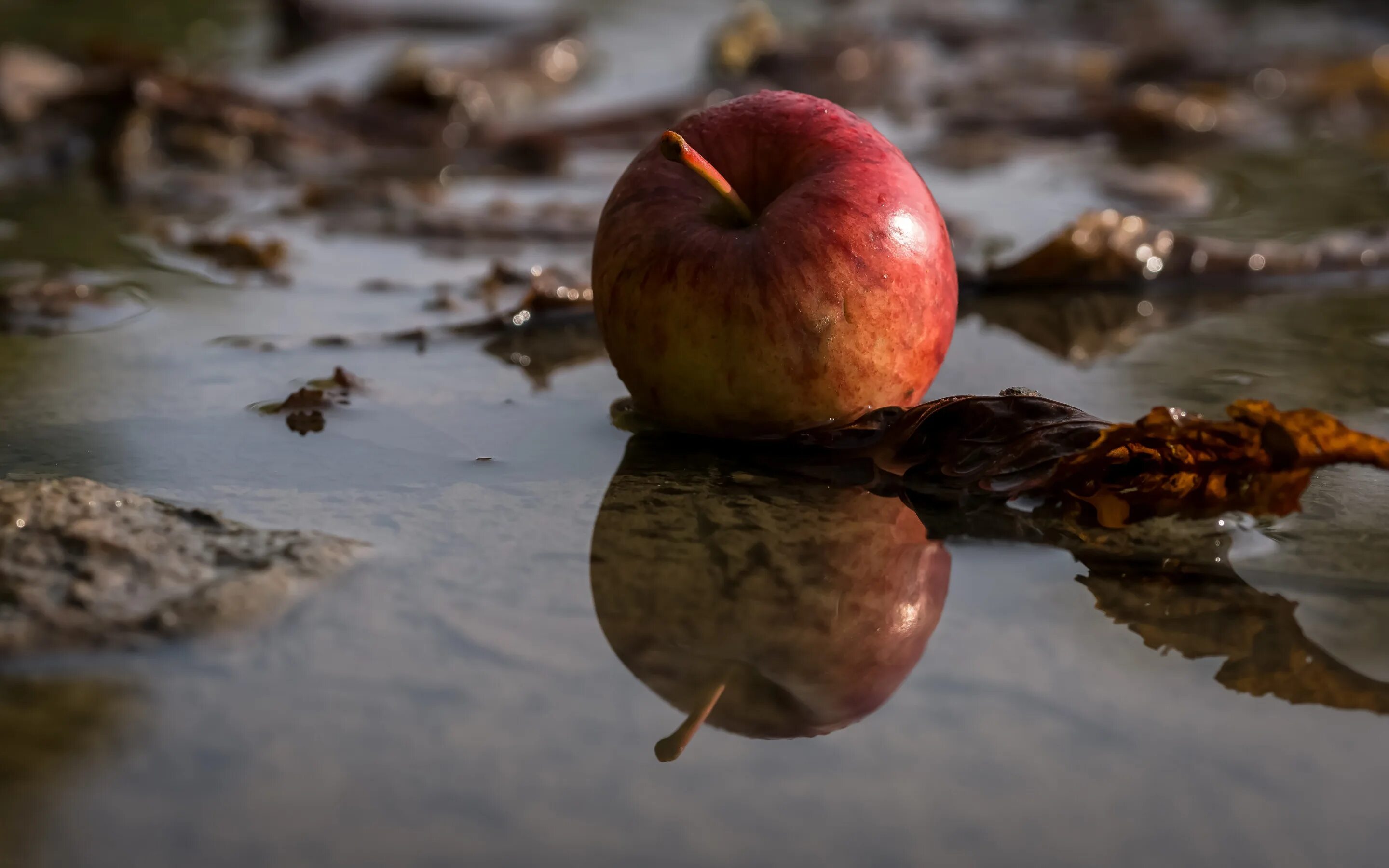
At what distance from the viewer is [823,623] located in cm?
148

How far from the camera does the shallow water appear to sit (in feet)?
3.67

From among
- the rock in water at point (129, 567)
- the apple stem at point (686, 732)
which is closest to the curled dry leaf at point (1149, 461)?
the apple stem at point (686, 732)

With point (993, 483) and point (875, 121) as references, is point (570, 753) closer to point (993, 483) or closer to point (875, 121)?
point (993, 483)

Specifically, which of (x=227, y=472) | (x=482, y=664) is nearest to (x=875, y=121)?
(x=227, y=472)

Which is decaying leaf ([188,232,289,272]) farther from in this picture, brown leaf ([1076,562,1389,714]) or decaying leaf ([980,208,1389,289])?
brown leaf ([1076,562,1389,714])

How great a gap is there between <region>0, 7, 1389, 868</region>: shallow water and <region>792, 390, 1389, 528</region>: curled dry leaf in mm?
77

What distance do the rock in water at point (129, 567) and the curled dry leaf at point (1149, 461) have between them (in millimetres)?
792

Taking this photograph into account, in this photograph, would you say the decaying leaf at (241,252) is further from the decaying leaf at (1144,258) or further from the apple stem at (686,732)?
the apple stem at (686,732)

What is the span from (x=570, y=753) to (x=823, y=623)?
0.37m

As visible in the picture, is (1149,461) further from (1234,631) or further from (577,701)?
(577,701)

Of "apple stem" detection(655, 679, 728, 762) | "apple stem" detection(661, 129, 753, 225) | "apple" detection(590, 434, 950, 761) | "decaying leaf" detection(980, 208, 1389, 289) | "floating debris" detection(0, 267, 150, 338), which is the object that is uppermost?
"apple stem" detection(661, 129, 753, 225)

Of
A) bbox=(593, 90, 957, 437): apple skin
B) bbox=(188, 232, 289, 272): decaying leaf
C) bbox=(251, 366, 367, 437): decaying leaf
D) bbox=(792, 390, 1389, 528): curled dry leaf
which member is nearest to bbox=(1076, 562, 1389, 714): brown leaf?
bbox=(792, 390, 1389, 528): curled dry leaf

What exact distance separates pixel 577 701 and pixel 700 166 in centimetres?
87

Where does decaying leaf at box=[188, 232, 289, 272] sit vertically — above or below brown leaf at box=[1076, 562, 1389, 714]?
below
